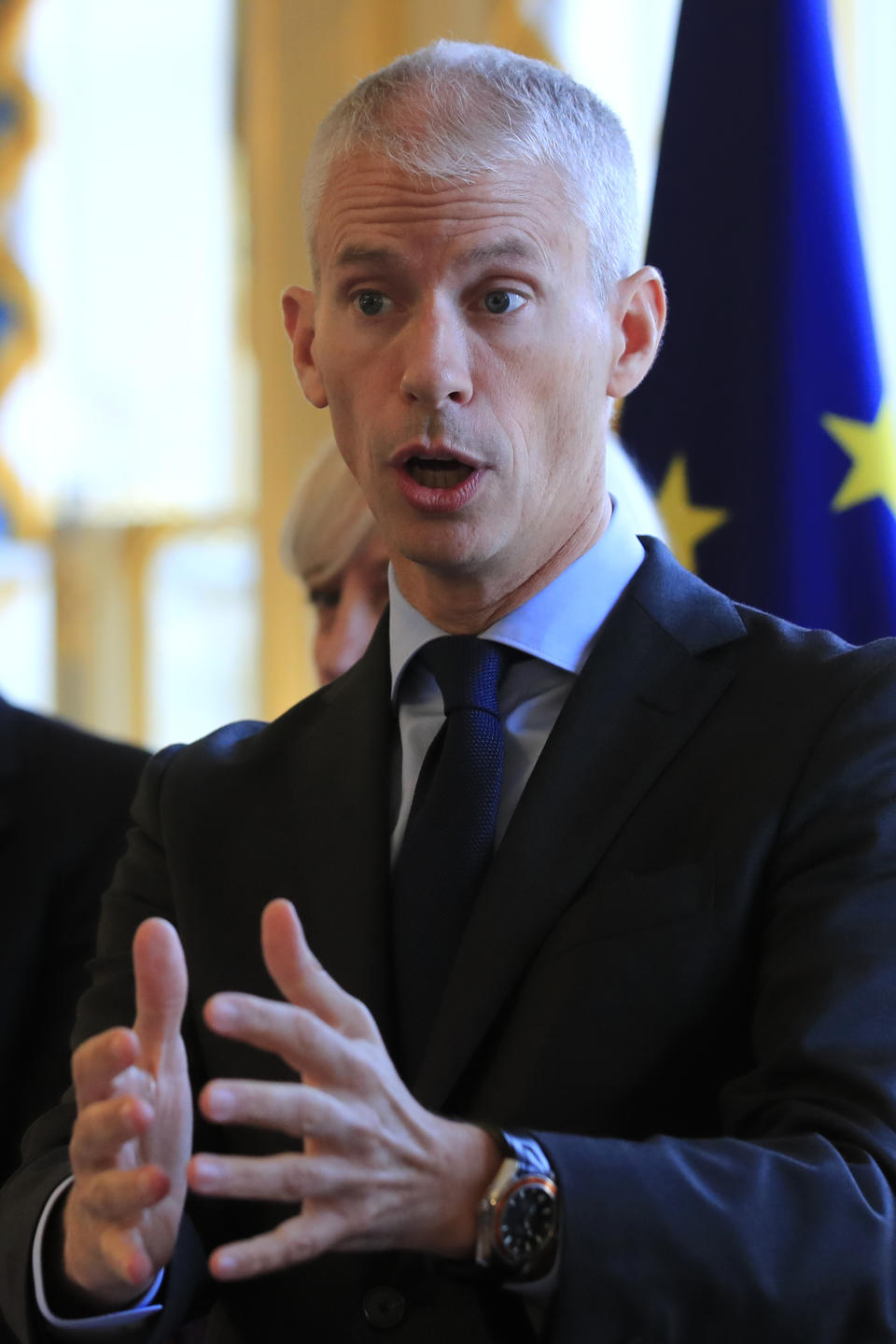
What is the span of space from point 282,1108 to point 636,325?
920mm

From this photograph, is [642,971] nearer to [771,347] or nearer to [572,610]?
[572,610]

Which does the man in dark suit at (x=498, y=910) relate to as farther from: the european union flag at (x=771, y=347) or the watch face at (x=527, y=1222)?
the european union flag at (x=771, y=347)

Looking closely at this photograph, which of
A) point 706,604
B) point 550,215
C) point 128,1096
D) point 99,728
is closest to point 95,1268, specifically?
point 128,1096

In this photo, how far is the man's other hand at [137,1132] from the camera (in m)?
1.20

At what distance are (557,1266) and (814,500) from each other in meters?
1.62

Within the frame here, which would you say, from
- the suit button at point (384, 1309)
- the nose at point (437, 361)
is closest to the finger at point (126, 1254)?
the suit button at point (384, 1309)

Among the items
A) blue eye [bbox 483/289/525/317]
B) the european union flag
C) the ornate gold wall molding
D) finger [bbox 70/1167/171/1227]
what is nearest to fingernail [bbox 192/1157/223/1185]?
finger [bbox 70/1167/171/1227]

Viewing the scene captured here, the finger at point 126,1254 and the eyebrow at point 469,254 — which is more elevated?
the eyebrow at point 469,254

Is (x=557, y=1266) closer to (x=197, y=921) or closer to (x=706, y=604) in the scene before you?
(x=197, y=921)

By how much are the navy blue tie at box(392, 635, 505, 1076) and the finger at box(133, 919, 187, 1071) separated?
0.94 feet

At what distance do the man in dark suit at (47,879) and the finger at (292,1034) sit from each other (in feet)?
3.53

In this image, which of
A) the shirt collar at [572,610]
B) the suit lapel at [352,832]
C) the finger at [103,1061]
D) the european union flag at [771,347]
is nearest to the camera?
the finger at [103,1061]

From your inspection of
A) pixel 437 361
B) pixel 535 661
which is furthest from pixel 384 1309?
pixel 437 361

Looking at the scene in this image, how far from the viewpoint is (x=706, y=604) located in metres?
1.62
